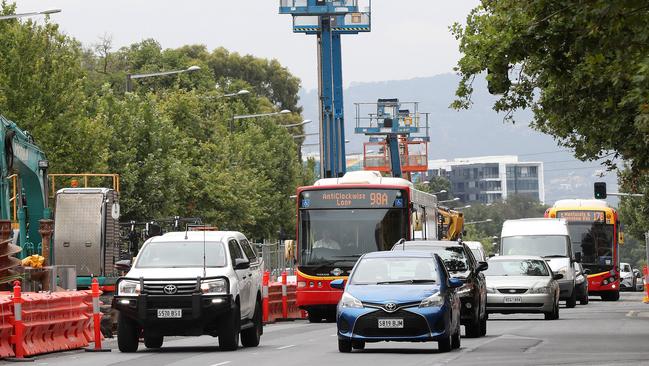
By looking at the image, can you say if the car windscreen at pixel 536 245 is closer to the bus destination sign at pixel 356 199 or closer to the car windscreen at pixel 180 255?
the bus destination sign at pixel 356 199

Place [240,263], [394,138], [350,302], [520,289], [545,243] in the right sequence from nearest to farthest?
1. [350,302]
2. [240,263]
3. [520,289]
4. [545,243]
5. [394,138]

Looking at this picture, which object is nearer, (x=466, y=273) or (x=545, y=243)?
(x=466, y=273)

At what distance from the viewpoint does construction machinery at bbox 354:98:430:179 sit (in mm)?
97125

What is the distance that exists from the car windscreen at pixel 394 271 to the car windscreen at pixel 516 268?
15008mm

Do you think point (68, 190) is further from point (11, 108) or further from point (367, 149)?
point (367, 149)

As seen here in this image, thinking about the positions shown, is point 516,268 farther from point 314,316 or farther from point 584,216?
point 584,216

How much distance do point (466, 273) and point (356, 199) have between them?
10.1m

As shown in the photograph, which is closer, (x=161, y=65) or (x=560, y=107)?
(x=560, y=107)

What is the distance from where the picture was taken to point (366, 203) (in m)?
38.7

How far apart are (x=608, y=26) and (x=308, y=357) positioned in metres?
6.71

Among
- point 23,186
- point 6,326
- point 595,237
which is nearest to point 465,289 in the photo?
point 6,326

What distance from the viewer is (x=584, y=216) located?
2346 inches

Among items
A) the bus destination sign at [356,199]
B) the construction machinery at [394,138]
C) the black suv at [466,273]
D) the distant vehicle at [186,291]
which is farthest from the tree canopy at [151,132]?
the distant vehicle at [186,291]

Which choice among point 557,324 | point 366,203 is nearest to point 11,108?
point 366,203
